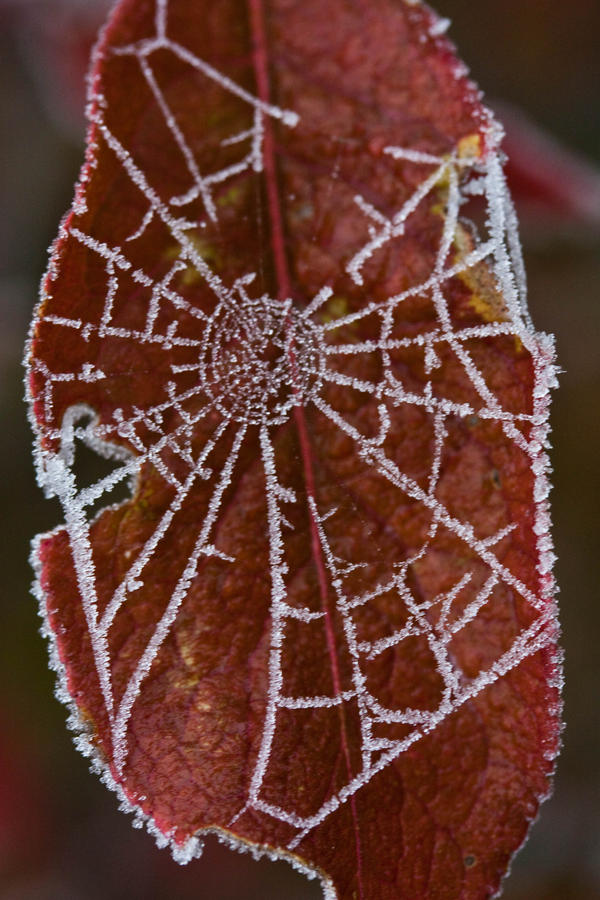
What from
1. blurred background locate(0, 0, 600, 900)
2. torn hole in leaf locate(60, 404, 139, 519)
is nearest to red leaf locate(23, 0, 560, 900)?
torn hole in leaf locate(60, 404, 139, 519)

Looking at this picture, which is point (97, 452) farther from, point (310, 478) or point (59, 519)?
point (59, 519)

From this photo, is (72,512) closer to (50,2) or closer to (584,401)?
(50,2)

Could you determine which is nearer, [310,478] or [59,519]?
[310,478]

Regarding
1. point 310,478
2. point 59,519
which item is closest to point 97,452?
point 310,478

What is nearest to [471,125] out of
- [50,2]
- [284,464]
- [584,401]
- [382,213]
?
[382,213]

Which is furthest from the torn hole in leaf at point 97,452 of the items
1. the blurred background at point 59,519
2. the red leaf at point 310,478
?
the blurred background at point 59,519
